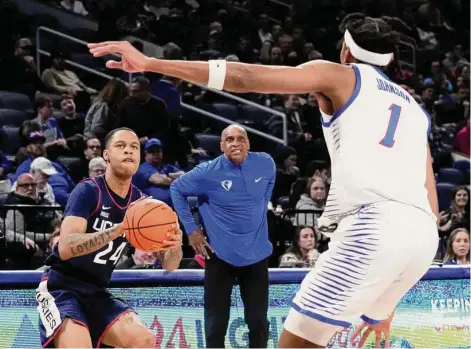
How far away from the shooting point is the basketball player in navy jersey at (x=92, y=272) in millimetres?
5262

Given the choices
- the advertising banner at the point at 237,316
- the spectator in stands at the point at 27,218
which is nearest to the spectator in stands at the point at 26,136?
the spectator in stands at the point at 27,218

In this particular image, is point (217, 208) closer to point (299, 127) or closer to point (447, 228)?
point (447, 228)

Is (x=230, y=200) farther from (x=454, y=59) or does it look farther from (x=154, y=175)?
(x=454, y=59)

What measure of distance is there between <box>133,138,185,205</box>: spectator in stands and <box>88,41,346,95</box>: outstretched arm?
5.47 m

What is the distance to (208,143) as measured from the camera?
483 inches

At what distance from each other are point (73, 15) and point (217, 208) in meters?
8.51

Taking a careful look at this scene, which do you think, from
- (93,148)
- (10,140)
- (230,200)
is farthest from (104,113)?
(230,200)

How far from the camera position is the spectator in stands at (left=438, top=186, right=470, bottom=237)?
10703 mm

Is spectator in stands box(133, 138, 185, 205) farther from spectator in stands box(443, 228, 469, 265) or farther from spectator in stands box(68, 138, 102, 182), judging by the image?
spectator in stands box(443, 228, 469, 265)

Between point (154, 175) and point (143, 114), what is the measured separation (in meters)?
1.31

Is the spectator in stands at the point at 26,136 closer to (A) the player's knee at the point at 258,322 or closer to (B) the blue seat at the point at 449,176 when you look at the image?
(A) the player's knee at the point at 258,322

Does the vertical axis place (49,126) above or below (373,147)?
below

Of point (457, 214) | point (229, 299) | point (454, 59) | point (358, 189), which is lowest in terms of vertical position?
point (229, 299)

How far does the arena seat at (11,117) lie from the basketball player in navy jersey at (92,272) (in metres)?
5.88
